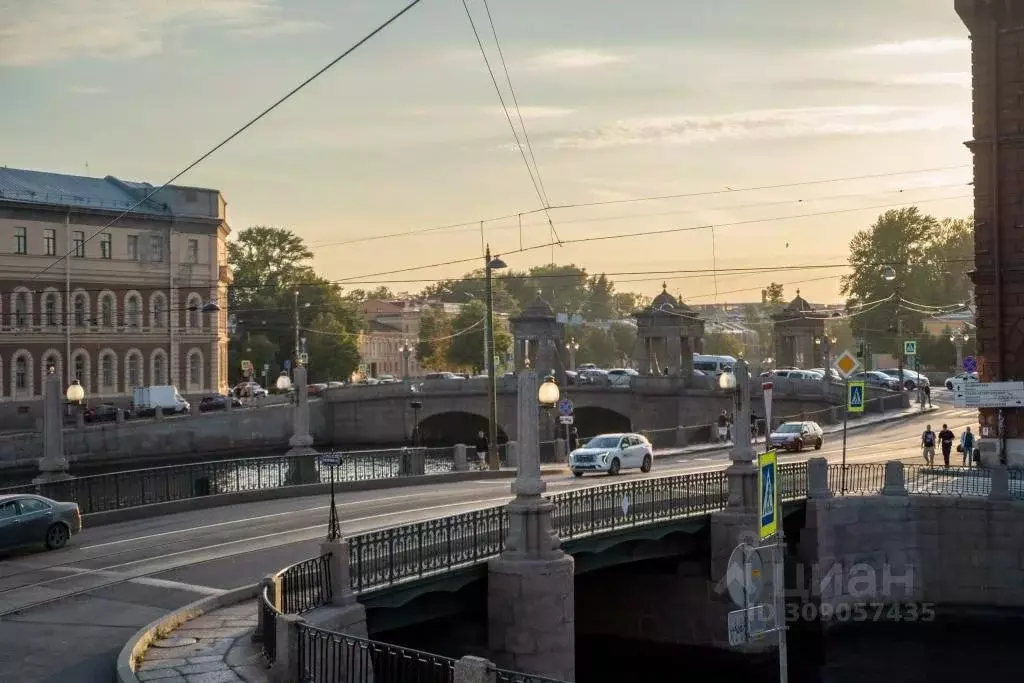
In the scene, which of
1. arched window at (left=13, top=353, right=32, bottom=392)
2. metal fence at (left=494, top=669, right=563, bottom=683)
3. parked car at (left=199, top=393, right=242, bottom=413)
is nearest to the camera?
metal fence at (left=494, top=669, right=563, bottom=683)

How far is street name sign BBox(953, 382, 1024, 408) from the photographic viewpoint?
3978cm

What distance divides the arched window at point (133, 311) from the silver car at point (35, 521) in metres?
58.0

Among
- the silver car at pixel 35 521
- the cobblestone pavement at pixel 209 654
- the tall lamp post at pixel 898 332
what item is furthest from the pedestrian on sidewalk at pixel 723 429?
the cobblestone pavement at pixel 209 654

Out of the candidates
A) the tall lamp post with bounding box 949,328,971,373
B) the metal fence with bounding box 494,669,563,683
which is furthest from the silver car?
the tall lamp post with bounding box 949,328,971,373

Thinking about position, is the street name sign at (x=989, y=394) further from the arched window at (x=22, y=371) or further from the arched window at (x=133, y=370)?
the arched window at (x=133, y=370)

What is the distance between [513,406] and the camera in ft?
293

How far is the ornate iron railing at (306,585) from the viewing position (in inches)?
709

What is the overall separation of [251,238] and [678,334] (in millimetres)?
46165

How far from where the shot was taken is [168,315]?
283ft

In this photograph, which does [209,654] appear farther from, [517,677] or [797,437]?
[797,437]

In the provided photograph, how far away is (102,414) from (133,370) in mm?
10805

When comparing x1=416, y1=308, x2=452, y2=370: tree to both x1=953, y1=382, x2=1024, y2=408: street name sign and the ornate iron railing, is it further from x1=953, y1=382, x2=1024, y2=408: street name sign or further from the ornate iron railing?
the ornate iron railing

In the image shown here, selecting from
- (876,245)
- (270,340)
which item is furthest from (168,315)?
(876,245)

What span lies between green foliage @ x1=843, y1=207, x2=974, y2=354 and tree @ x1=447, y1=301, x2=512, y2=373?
107ft
